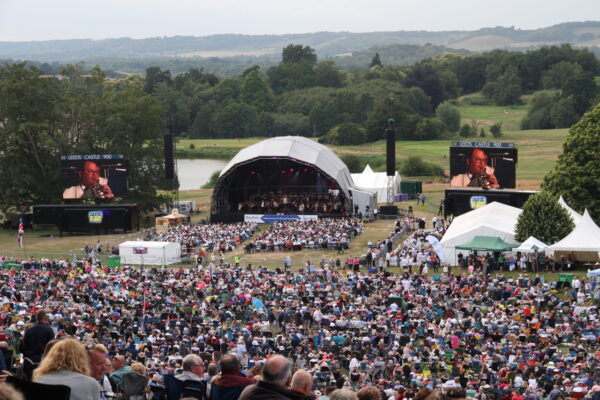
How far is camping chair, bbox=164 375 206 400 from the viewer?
9.13 metres

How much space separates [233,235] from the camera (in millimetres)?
46281

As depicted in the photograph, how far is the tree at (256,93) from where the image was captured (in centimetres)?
13662

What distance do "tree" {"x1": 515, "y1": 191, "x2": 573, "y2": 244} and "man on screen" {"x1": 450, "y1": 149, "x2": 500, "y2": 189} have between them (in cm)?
1174

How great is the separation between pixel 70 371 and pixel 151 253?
33.0 metres

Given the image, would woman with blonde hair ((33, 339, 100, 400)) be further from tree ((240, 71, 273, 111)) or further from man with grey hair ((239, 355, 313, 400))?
tree ((240, 71, 273, 111))

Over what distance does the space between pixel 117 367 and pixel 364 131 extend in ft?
320

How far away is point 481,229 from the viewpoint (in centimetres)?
3788

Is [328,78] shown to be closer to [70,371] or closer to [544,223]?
[544,223]

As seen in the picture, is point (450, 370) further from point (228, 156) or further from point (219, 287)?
point (228, 156)

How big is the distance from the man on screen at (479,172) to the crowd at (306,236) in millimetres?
6714

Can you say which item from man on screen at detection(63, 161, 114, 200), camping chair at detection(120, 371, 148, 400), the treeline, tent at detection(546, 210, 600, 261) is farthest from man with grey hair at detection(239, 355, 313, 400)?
the treeline

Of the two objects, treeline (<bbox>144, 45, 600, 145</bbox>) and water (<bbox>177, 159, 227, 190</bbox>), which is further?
treeline (<bbox>144, 45, 600, 145</bbox>)

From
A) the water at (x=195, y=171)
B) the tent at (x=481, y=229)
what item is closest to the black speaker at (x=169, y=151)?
the tent at (x=481, y=229)

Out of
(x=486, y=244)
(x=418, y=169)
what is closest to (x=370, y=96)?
(x=418, y=169)
